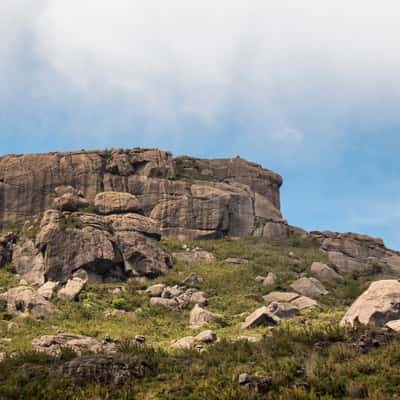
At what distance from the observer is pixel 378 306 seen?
29000 mm

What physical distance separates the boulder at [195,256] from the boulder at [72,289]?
51.4 ft

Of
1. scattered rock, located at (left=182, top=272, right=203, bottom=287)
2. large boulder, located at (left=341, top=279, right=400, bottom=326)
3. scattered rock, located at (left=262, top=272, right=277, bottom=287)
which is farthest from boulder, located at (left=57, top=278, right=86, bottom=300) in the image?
large boulder, located at (left=341, top=279, right=400, bottom=326)

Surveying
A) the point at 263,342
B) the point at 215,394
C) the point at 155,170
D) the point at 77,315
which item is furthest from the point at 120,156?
the point at 215,394

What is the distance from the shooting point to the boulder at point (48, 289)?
4375cm

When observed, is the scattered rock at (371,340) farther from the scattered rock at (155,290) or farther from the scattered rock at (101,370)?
the scattered rock at (155,290)

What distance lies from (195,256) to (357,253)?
66.5 ft

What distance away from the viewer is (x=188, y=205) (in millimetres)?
71125

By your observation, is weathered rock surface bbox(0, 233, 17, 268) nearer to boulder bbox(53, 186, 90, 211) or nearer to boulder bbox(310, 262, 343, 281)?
boulder bbox(53, 186, 90, 211)

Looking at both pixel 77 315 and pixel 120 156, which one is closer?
pixel 77 315

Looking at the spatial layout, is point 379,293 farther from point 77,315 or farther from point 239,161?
point 239,161

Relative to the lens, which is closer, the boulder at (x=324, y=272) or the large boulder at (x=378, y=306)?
the large boulder at (x=378, y=306)

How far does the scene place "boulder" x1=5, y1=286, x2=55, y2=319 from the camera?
39.2 metres

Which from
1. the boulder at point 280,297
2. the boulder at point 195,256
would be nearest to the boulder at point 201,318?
the boulder at point 280,297

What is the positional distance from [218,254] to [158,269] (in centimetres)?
1227
